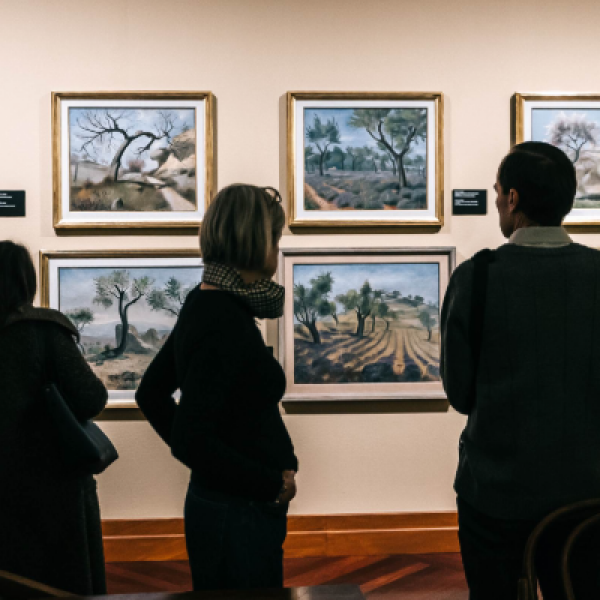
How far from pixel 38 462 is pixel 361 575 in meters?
1.82

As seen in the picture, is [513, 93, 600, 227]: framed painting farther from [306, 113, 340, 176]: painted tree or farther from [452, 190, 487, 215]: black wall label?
[306, 113, 340, 176]: painted tree

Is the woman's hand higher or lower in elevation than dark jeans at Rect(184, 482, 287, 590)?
higher

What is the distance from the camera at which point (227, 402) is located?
4.45 ft

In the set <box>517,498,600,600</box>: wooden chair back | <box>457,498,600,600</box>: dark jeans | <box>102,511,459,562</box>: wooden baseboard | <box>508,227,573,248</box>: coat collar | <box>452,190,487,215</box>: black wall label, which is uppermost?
<box>452,190,487,215</box>: black wall label

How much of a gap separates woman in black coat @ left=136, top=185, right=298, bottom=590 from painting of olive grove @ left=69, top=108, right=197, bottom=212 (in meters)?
2.01

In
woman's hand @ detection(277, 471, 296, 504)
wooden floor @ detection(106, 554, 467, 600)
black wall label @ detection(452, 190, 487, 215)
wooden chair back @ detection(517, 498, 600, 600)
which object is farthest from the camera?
black wall label @ detection(452, 190, 487, 215)

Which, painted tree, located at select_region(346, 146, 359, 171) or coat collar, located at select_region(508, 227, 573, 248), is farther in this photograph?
painted tree, located at select_region(346, 146, 359, 171)

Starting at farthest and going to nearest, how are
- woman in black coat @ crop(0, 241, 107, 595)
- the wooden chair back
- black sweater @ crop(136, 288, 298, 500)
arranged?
woman in black coat @ crop(0, 241, 107, 595) < black sweater @ crop(136, 288, 298, 500) < the wooden chair back

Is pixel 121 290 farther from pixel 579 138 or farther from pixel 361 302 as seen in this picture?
pixel 579 138

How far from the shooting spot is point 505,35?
3.45 meters

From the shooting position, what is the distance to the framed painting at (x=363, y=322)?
3410 millimetres

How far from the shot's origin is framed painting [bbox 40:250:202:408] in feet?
11.1

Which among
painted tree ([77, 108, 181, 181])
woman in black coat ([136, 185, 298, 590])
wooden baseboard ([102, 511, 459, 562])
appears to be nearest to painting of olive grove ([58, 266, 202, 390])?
painted tree ([77, 108, 181, 181])

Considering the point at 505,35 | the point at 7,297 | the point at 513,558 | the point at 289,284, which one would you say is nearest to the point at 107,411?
the point at 289,284
